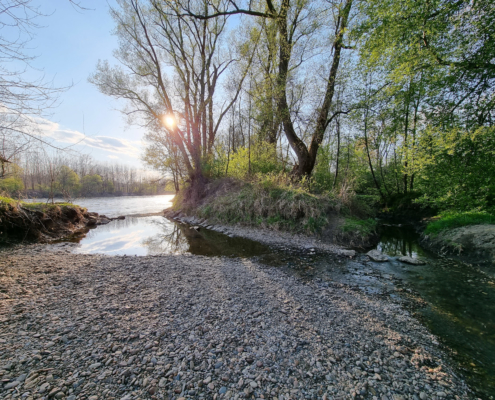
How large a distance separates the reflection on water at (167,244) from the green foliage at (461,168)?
23.4ft

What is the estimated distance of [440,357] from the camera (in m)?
2.43

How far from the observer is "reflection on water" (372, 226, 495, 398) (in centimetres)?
238

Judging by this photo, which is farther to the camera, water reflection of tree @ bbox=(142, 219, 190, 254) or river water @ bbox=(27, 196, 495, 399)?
water reflection of tree @ bbox=(142, 219, 190, 254)

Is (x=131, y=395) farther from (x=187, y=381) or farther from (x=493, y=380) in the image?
(x=493, y=380)

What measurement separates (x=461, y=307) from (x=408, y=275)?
1.34 m

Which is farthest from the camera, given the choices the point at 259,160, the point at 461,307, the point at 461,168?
the point at 259,160

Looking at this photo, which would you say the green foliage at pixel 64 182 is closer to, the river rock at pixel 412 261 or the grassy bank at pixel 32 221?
the grassy bank at pixel 32 221

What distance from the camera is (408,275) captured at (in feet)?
16.0

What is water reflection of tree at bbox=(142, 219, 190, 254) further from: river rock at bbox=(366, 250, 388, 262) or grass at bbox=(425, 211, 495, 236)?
grass at bbox=(425, 211, 495, 236)

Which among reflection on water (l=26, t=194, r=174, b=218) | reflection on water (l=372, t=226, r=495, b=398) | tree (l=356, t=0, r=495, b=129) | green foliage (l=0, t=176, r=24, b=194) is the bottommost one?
reflection on water (l=372, t=226, r=495, b=398)

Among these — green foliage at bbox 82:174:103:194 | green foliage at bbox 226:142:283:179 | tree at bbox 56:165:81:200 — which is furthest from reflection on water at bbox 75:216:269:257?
green foliage at bbox 82:174:103:194

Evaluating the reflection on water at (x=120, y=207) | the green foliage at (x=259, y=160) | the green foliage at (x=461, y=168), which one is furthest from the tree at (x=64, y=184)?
the green foliage at (x=461, y=168)

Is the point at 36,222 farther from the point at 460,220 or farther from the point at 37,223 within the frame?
the point at 460,220

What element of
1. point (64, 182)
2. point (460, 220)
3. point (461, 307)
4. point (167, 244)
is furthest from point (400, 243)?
point (64, 182)
